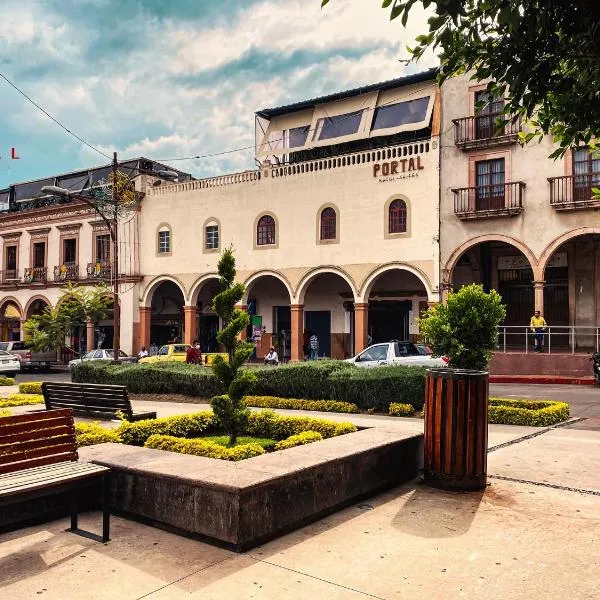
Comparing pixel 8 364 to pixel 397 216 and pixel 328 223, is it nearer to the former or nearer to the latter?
pixel 328 223

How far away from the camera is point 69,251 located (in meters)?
36.8

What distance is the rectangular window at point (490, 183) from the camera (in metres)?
23.7

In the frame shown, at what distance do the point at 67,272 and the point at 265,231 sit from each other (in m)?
13.7

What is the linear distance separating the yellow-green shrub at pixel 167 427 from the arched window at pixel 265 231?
2095cm

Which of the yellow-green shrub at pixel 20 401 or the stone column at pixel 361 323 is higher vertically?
the stone column at pixel 361 323

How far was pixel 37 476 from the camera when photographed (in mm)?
4902

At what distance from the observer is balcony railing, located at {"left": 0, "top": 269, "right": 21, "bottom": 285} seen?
39.2m

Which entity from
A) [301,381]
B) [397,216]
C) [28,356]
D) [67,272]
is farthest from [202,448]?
[67,272]

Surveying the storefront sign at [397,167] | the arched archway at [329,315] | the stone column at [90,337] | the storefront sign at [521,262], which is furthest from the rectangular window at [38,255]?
the storefront sign at [521,262]

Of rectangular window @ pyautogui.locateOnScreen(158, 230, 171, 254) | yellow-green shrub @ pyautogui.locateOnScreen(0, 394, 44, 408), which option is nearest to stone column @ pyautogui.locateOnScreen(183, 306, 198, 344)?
rectangular window @ pyautogui.locateOnScreen(158, 230, 171, 254)

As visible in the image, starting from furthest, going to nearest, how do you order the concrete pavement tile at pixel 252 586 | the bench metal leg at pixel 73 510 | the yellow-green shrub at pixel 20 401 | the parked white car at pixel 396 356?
1. the parked white car at pixel 396 356
2. the yellow-green shrub at pixel 20 401
3. the bench metal leg at pixel 73 510
4. the concrete pavement tile at pixel 252 586

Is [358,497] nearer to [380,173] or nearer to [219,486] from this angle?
[219,486]

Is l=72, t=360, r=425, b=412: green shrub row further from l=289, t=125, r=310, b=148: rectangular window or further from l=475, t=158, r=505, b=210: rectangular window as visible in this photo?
l=289, t=125, r=310, b=148: rectangular window

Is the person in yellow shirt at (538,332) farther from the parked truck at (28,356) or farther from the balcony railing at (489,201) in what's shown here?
the parked truck at (28,356)
